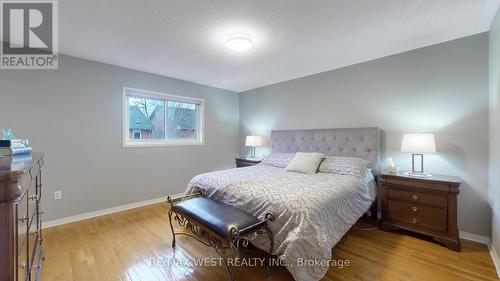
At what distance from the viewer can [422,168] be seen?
2.48 m

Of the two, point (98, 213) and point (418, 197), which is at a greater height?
point (418, 197)

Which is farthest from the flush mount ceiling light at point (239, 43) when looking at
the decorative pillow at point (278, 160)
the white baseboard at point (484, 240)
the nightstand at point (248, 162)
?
the white baseboard at point (484, 240)

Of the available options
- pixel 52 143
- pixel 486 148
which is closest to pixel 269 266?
pixel 486 148

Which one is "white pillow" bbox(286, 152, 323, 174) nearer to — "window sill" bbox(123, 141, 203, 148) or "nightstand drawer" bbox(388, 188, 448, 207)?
"nightstand drawer" bbox(388, 188, 448, 207)

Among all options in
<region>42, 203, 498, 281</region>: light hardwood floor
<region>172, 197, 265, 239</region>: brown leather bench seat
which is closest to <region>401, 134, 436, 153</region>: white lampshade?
<region>42, 203, 498, 281</region>: light hardwood floor

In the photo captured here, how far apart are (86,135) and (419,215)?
4374 millimetres

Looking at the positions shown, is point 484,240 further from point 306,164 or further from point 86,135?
point 86,135

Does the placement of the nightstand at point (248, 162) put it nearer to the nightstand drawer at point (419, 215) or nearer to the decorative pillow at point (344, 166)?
the decorative pillow at point (344, 166)

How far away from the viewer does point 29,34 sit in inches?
89.3

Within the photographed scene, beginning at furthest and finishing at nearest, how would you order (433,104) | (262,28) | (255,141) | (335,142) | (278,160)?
1. (255,141)
2. (278,160)
3. (335,142)
4. (433,104)
5. (262,28)

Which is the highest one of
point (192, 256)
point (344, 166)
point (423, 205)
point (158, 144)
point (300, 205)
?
point (158, 144)

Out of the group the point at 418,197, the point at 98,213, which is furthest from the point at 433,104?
the point at 98,213

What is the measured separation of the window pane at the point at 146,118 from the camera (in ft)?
11.6

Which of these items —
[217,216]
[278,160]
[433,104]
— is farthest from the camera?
[278,160]
